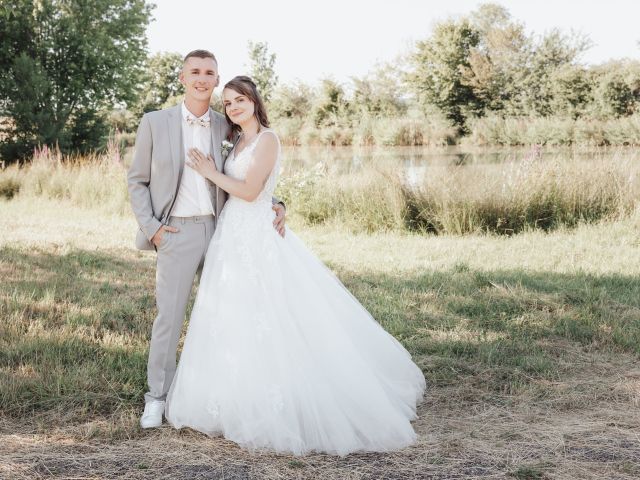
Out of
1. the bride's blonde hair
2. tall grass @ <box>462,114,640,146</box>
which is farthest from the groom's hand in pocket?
tall grass @ <box>462,114,640,146</box>

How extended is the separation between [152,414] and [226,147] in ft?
5.55

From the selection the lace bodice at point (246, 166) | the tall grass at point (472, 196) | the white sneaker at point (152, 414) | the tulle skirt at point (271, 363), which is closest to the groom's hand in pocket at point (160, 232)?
the tulle skirt at point (271, 363)

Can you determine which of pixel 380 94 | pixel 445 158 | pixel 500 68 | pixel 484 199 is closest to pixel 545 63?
pixel 500 68

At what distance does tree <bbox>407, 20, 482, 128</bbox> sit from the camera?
4216 centimetres

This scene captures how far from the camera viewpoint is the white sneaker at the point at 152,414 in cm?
368

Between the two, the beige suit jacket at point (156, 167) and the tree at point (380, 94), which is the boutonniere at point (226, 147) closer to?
the beige suit jacket at point (156, 167)

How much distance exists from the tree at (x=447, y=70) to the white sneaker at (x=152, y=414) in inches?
1565

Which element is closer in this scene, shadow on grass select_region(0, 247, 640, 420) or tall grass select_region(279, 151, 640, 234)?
shadow on grass select_region(0, 247, 640, 420)

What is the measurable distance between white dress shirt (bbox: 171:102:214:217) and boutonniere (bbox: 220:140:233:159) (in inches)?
3.8

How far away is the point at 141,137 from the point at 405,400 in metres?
2.36

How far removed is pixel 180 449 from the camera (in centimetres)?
343

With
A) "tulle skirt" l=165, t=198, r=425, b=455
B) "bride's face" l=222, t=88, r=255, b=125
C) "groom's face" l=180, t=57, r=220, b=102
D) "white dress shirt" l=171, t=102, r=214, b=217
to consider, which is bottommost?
"tulle skirt" l=165, t=198, r=425, b=455

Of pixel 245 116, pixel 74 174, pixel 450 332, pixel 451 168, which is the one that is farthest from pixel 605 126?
pixel 245 116

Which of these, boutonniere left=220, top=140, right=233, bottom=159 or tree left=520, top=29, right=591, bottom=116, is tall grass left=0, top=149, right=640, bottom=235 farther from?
tree left=520, top=29, right=591, bottom=116
